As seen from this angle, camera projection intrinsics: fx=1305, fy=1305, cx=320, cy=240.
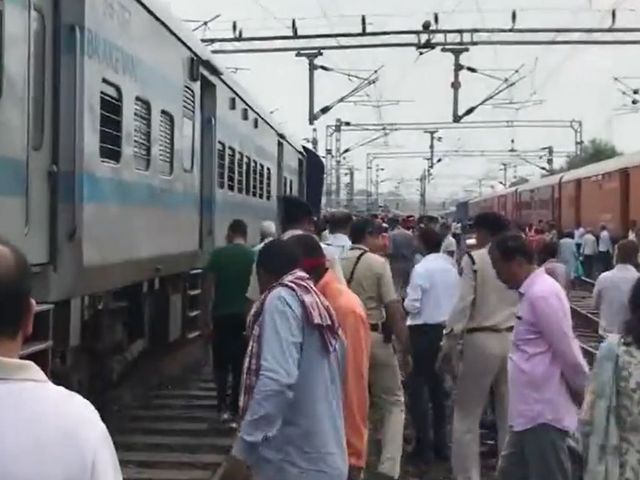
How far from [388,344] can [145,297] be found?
166 inches

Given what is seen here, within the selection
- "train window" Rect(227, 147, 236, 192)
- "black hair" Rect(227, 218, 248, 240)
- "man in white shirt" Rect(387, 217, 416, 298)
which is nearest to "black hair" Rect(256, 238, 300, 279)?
"black hair" Rect(227, 218, 248, 240)

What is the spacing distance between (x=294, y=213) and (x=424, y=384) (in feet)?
7.27

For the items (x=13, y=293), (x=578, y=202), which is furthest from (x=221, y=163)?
(x=578, y=202)

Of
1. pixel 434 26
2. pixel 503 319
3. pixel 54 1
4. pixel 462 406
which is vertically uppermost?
pixel 434 26

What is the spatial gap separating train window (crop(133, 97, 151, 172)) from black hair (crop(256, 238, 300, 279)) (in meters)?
4.33

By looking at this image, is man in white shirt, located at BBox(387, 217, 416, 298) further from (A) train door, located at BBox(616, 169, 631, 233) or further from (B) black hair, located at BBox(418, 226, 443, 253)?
(A) train door, located at BBox(616, 169, 631, 233)

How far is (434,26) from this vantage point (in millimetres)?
23938

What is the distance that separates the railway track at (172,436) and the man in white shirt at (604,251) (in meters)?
18.6

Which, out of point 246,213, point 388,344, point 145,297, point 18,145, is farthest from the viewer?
point 246,213

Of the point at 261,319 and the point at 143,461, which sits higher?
the point at 261,319

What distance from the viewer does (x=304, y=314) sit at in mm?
5039

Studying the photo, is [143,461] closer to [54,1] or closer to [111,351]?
[111,351]

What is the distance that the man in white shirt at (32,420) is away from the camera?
2.74 m

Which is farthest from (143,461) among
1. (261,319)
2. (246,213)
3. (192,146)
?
(246,213)
